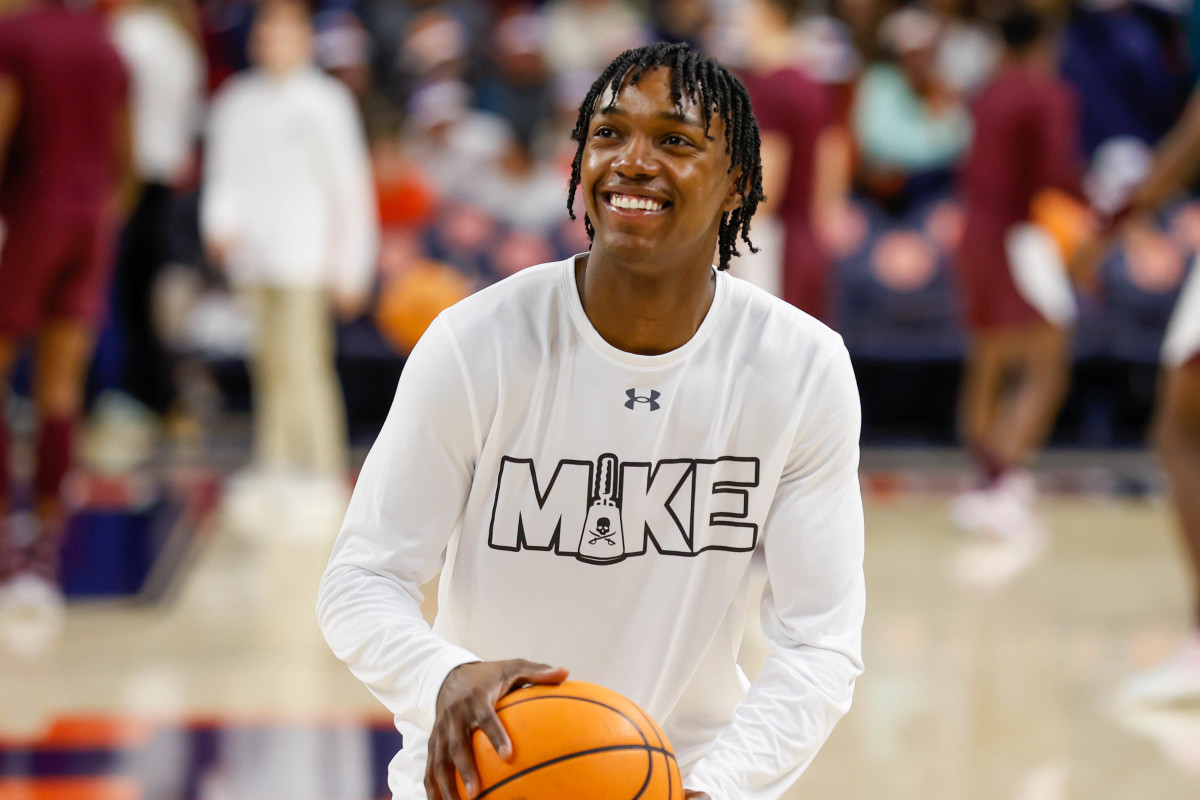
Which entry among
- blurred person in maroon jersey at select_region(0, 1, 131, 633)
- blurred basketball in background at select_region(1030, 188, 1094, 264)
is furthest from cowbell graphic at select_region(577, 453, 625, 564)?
blurred basketball in background at select_region(1030, 188, 1094, 264)

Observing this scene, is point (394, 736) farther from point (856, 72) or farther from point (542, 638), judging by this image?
point (856, 72)

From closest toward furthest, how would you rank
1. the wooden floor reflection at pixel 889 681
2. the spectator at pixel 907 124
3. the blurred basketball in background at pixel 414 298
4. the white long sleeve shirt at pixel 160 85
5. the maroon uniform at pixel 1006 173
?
the wooden floor reflection at pixel 889 681 < the maroon uniform at pixel 1006 173 < the blurred basketball in background at pixel 414 298 < the white long sleeve shirt at pixel 160 85 < the spectator at pixel 907 124

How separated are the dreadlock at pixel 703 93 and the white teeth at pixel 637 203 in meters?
0.12

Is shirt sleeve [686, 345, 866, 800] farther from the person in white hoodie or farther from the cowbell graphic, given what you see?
the person in white hoodie

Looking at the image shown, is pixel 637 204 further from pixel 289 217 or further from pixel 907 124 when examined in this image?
pixel 907 124

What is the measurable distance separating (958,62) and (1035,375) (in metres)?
3.08

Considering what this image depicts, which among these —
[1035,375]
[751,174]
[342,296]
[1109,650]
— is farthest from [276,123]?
[751,174]

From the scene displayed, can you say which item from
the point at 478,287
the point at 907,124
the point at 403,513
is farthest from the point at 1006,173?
the point at 403,513

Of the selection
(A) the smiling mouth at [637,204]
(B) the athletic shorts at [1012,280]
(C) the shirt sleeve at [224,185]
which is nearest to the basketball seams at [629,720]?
(A) the smiling mouth at [637,204]

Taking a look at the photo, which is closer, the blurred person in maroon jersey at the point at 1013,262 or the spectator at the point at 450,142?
the blurred person in maroon jersey at the point at 1013,262

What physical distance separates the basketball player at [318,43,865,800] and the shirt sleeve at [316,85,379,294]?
4.40 meters

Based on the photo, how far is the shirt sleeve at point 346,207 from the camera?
6.34 m

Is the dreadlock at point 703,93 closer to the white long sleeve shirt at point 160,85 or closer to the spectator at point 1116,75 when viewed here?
the white long sleeve shirt at point 160,85

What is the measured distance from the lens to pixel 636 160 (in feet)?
6.13
